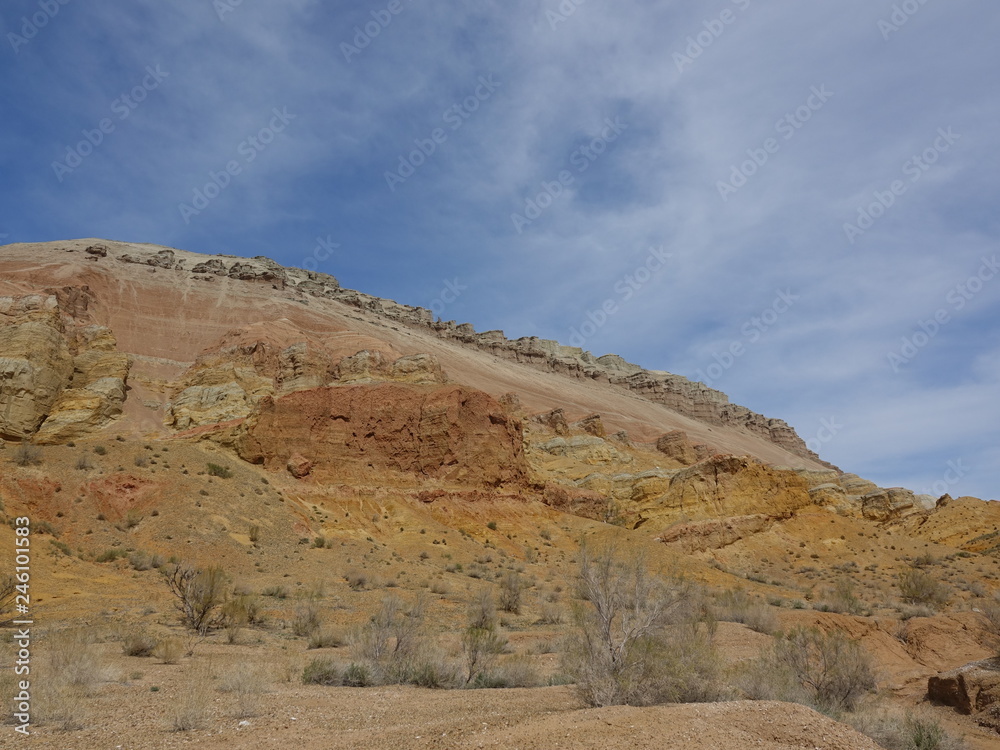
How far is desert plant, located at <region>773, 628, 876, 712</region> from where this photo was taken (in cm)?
890

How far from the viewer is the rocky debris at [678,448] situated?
204ft

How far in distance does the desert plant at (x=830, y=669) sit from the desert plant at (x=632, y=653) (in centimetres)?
184

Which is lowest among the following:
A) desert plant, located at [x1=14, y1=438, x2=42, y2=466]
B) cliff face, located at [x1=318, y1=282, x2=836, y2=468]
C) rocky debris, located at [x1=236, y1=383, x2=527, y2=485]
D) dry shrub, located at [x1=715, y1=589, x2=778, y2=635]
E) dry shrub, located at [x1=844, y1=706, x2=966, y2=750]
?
dry shrub, located at [x1=844, y1=706, x2=966, y2=750]

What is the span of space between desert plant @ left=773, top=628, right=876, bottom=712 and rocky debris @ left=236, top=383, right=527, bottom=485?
24.3 meters

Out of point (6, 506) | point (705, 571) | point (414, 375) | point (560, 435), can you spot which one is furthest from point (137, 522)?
point (560, 435)

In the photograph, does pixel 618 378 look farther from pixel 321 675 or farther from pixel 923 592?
pixel 321 675

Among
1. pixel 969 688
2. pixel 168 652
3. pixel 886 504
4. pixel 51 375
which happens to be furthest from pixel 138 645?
pixel 886 504

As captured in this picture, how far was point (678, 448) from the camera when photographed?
63625 mm

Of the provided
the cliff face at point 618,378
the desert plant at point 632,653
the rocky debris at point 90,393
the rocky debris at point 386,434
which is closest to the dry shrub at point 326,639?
the desert plant at point 632,653

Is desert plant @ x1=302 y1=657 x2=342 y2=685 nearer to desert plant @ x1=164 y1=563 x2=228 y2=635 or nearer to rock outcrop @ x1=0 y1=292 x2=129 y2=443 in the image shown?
desert plant @ x1=164 y1=563 x2=228 y2=635

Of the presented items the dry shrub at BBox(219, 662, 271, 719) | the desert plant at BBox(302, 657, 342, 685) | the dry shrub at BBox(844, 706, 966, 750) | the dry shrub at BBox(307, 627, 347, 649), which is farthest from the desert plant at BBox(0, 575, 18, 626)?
the dry shrub at BBox(844, 706, 966, 750)

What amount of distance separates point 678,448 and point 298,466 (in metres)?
42.8

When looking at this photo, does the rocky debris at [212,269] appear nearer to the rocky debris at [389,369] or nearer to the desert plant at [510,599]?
the rocky debris at [389,369]

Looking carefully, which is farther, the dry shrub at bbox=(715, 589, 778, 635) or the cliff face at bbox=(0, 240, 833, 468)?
the cliff face at bbox=(0, 240, 833, 468)
